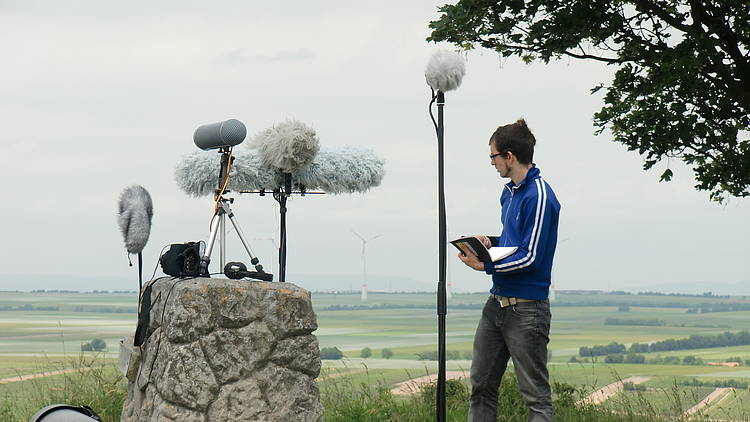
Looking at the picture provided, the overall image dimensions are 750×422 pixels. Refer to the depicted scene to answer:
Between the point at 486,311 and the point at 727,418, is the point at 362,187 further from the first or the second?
the point at 727,418

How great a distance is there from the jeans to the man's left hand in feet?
0.83

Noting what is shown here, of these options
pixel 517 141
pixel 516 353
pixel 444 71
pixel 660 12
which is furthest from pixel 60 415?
pixel 660 12

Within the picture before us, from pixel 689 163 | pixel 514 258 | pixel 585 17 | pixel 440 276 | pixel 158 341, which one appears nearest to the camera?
pixel 514 258

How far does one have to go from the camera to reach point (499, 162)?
14.2 ft

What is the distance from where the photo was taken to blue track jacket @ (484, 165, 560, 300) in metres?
4.07

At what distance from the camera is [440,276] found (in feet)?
16.3

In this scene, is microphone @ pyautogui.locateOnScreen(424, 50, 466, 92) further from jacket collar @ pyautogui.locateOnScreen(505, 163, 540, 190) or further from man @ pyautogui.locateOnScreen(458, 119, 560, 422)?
jacket collar @ pyautogui.locateOnScreen(505, 163, 540, 190)

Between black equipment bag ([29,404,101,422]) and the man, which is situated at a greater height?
the man

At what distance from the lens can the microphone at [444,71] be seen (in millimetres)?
5094

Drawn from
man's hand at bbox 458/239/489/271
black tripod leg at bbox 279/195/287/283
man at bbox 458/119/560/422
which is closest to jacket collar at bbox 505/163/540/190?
man at bbox 458/119/560/422

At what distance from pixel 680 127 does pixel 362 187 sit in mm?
2536

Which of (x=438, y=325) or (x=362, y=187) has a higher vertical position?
(x=362, y=187)

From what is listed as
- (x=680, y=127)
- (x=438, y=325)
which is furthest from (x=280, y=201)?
(x=680, y=127)

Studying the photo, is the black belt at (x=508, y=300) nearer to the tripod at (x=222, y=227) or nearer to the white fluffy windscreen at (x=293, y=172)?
the tripod at (x=222, y=227)
